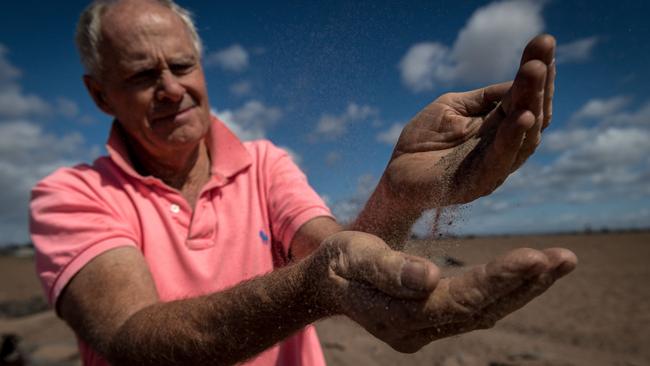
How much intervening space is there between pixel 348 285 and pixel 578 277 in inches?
652

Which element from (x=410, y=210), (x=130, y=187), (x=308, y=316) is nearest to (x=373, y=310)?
(x=308, y=316)

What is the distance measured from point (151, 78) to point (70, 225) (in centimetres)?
86

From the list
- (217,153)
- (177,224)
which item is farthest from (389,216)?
(217,153)

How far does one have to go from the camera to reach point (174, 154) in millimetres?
2553

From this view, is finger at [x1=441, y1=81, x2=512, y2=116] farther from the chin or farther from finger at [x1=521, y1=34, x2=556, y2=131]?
the chin

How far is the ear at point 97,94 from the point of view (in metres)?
2.68

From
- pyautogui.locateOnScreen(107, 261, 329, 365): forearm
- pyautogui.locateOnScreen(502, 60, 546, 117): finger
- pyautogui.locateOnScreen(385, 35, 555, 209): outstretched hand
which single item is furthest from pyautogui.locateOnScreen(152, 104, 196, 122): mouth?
pyautogui.locateOnScreen(502, 60, 546, 117): finger

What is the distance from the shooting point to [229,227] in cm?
239

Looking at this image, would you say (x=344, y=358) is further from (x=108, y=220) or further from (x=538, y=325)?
(x=108, y=220)

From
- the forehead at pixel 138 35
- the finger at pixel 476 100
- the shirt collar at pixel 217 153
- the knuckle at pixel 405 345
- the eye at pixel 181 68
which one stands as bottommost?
the knuckle at pixel 405 345

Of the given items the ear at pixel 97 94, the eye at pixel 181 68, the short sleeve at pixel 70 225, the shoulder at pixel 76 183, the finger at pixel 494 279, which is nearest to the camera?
the finger at pixel 494 279

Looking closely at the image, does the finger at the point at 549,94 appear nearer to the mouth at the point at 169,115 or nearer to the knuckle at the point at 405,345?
the knuckle at the point at 405,345

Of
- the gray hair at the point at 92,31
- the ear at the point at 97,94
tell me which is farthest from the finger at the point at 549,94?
the ear at the point at 97,94

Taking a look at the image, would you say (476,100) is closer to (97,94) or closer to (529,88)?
(529,88)
